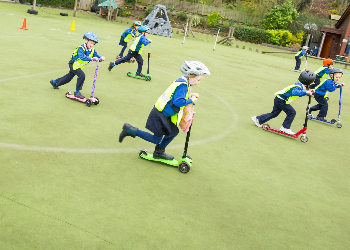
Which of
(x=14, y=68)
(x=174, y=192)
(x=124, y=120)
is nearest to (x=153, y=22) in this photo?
(x=14, y=68)

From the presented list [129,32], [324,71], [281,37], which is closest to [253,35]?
[281,37]

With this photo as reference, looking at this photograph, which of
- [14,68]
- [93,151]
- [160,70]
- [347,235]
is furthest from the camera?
[160,70]

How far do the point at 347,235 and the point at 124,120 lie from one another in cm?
514

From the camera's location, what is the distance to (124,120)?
26.1 feet

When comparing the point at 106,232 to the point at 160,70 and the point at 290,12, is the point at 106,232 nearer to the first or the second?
the point at 160,70

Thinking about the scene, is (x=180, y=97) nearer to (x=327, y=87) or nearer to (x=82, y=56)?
(x=82, y=56)

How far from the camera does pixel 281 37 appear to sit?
1800 inches

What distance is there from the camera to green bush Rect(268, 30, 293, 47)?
45.4m

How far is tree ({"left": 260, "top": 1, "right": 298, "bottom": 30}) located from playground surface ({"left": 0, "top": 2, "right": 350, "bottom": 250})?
41.5m

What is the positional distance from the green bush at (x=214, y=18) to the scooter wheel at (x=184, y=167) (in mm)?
48772

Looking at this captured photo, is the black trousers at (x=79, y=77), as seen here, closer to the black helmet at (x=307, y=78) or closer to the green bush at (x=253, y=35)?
the black helmet at (x=307, y=78)

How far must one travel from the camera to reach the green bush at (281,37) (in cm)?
4544

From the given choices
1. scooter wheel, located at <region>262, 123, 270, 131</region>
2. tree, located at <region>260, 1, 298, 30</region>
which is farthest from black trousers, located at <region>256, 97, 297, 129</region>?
tree, located at <region>260, 1, 298, 30</region>

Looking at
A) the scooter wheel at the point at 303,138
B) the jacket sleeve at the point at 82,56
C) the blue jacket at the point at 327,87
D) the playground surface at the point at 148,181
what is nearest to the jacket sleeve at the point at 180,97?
the playground surface at the point at 148,181
